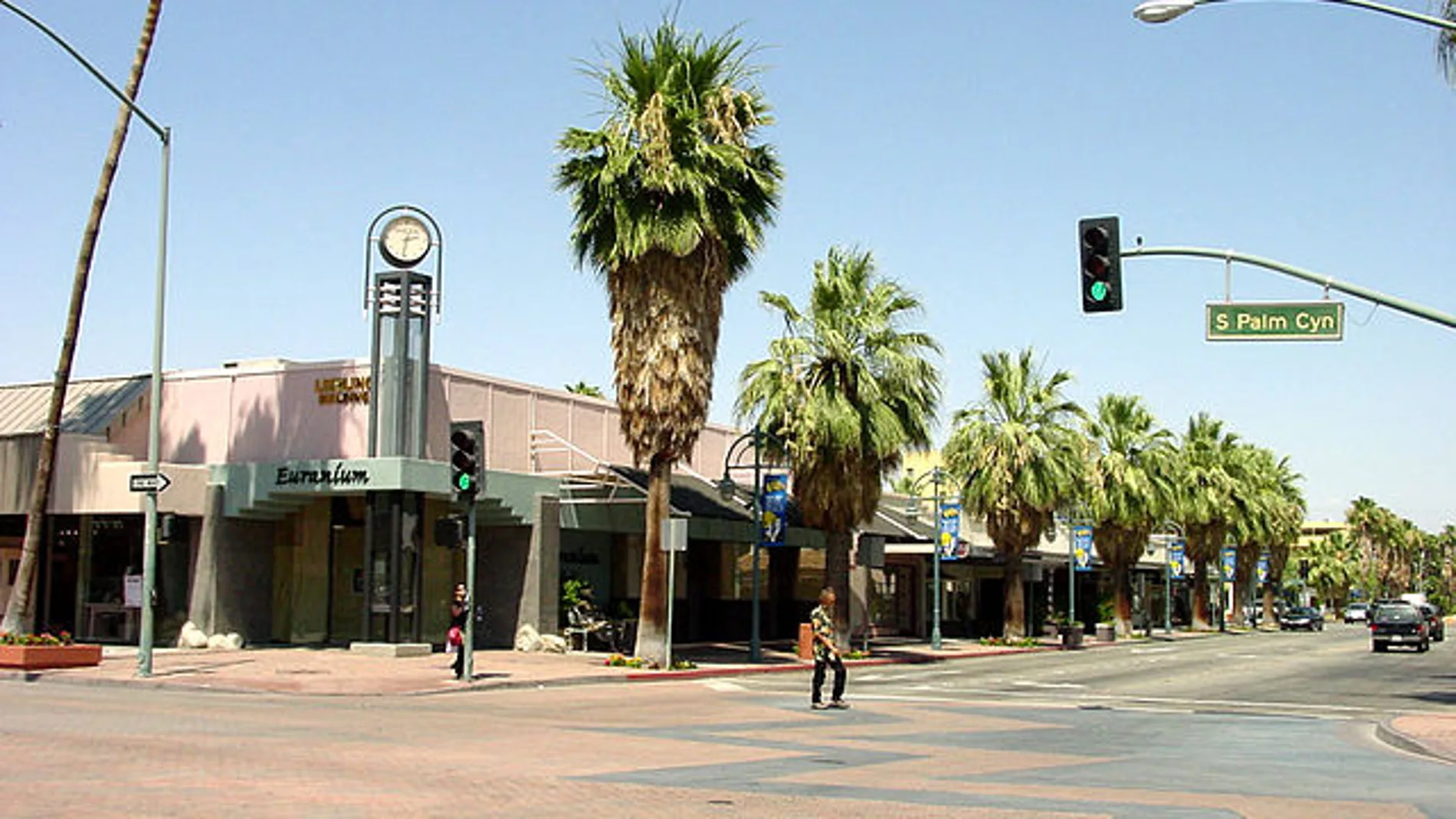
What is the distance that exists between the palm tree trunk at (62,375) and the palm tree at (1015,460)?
97.6 ft

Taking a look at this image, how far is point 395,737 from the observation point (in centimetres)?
1620

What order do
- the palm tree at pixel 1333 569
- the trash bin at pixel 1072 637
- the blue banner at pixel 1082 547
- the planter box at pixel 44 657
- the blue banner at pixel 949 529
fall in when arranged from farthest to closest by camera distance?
the palm tree at pixel 1333 569 < the blue banner at pixel 1082 547 < the trash bin at pixel 1072 637 < the blue banner at pixel 949 529 < the planter box at pixel 44 657

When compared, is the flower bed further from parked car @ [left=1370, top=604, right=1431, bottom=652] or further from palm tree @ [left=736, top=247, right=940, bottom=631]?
parked car @ [left=1370, top=604, right=1431, bottom=652]

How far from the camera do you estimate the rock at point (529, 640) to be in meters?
34.2

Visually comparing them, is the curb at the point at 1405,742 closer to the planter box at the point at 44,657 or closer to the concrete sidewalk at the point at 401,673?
the concrete sidewalk at the point at 401,673

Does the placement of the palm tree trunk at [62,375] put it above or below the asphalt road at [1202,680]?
above

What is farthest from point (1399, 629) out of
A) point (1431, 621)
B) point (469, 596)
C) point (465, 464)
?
point (465, 464)

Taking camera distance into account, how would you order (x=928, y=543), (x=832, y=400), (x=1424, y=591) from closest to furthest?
(x=832, y=400)
(x=928, y=543)
(x=1424, y=591)

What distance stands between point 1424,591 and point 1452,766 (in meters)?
162

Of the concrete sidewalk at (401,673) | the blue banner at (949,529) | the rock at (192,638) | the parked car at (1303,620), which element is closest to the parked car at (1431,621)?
the parked car at (1303,620)

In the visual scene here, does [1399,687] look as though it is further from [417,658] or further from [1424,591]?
[1424,591]

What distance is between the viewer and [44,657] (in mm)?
26391

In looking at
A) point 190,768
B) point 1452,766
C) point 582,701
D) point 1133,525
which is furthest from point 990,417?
point 190,768

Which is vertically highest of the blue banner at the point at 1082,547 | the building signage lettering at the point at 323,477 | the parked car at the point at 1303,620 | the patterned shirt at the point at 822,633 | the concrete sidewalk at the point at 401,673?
the building signage lettering at the point at 323,477
